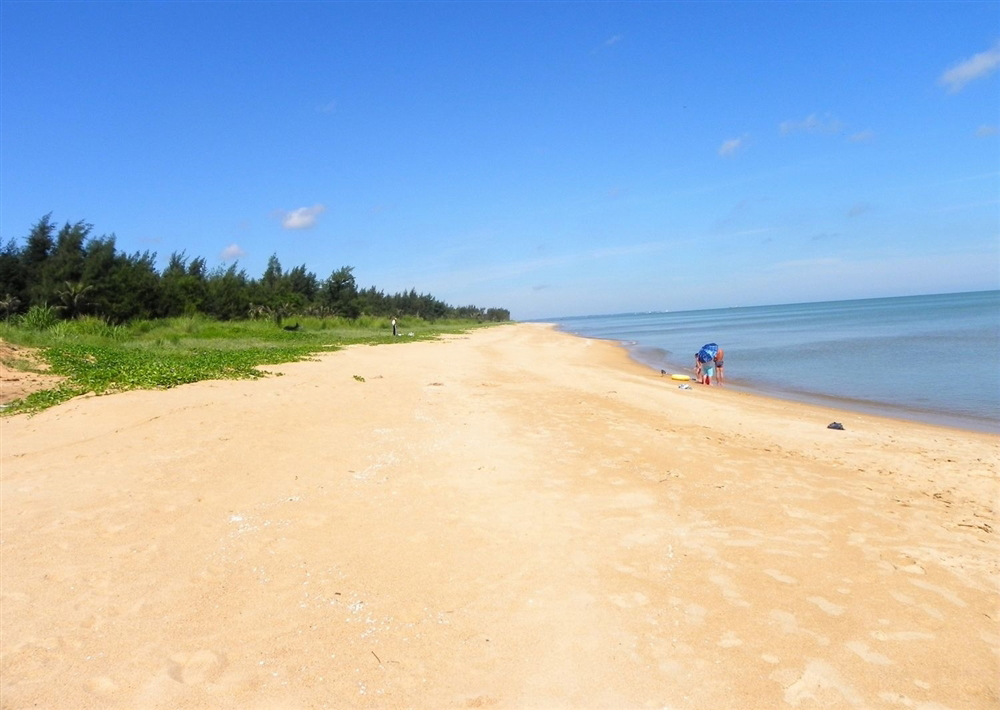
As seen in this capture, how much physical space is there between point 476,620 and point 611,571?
0.99m

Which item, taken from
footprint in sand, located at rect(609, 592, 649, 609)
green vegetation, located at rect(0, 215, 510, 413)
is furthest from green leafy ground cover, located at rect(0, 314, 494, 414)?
footprint in sand, located at rect(609, 592, 649, 609)

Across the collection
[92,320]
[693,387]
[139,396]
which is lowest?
[693,387]

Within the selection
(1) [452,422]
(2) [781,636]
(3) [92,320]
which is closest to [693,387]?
(1) [452,422]

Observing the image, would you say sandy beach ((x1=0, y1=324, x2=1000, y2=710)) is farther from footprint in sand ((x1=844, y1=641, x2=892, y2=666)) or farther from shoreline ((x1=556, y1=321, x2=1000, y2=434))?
shoreline ((x1=556, y1=321, x2=1000, y2=434))

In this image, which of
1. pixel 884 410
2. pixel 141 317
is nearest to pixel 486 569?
→ pixel 884 410

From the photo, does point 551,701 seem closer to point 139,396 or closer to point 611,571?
point 611,571

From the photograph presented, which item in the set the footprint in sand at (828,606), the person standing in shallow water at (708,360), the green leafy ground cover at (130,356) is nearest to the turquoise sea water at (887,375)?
the person standing in shallow water at (708,360)

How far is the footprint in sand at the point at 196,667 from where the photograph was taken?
2.76 meters

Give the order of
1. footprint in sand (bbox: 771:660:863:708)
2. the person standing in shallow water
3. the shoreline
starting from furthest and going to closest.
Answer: the person standing in shallow water, the shoreline, footprint in sand (bbox: 771:660:863:708)

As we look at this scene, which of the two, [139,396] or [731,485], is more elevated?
[139,396]

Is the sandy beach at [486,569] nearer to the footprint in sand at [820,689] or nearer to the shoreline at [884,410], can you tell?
the footprint in sand at [820,689]

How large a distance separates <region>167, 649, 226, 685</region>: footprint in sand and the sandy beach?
14 mm

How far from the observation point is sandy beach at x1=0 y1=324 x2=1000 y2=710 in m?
2.71

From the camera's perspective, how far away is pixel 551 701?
2.56 metres
